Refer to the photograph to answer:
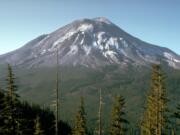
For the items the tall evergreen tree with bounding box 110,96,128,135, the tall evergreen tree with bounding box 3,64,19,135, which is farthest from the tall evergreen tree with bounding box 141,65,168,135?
the tall evergreen tree with bounding box 3,64,19,135

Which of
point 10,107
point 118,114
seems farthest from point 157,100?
point 10,107

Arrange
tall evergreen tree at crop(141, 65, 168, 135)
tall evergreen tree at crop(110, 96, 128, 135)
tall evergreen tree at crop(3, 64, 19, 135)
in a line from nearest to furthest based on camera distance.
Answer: tall evergreen tree at crop(3, 64, 19, 135)
tall evergreen tree at crop(141, 65, 168, 135)
tall evergreen tree at crop(110, 96, 128, 135)

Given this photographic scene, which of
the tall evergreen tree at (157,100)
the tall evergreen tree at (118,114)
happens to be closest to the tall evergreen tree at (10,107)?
the tall evergreen tree at (118,114)

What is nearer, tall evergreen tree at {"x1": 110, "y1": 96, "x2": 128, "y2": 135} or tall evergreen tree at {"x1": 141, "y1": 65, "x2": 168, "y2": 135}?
tall evergreen tree at {"x1": 141, "y1": 65, "x2": 168, "y2": 135}

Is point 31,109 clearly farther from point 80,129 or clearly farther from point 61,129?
point 80,129

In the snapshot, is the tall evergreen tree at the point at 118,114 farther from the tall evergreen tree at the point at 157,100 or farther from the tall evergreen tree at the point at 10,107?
the tall evergreen tree at the point at 10,107

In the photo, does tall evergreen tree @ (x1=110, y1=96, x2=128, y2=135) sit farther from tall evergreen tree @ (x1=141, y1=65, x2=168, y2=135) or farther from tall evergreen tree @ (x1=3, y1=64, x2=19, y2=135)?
tall evergreen tree @ (x1=3, y1=64, x2=19, y2=135)

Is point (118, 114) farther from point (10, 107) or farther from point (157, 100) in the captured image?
point (10, 107)

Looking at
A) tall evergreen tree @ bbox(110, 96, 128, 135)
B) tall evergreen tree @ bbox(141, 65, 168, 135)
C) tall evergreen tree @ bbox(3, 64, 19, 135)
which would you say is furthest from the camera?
tall evergreen tree @ bbox(110, 96, 128, 135)
